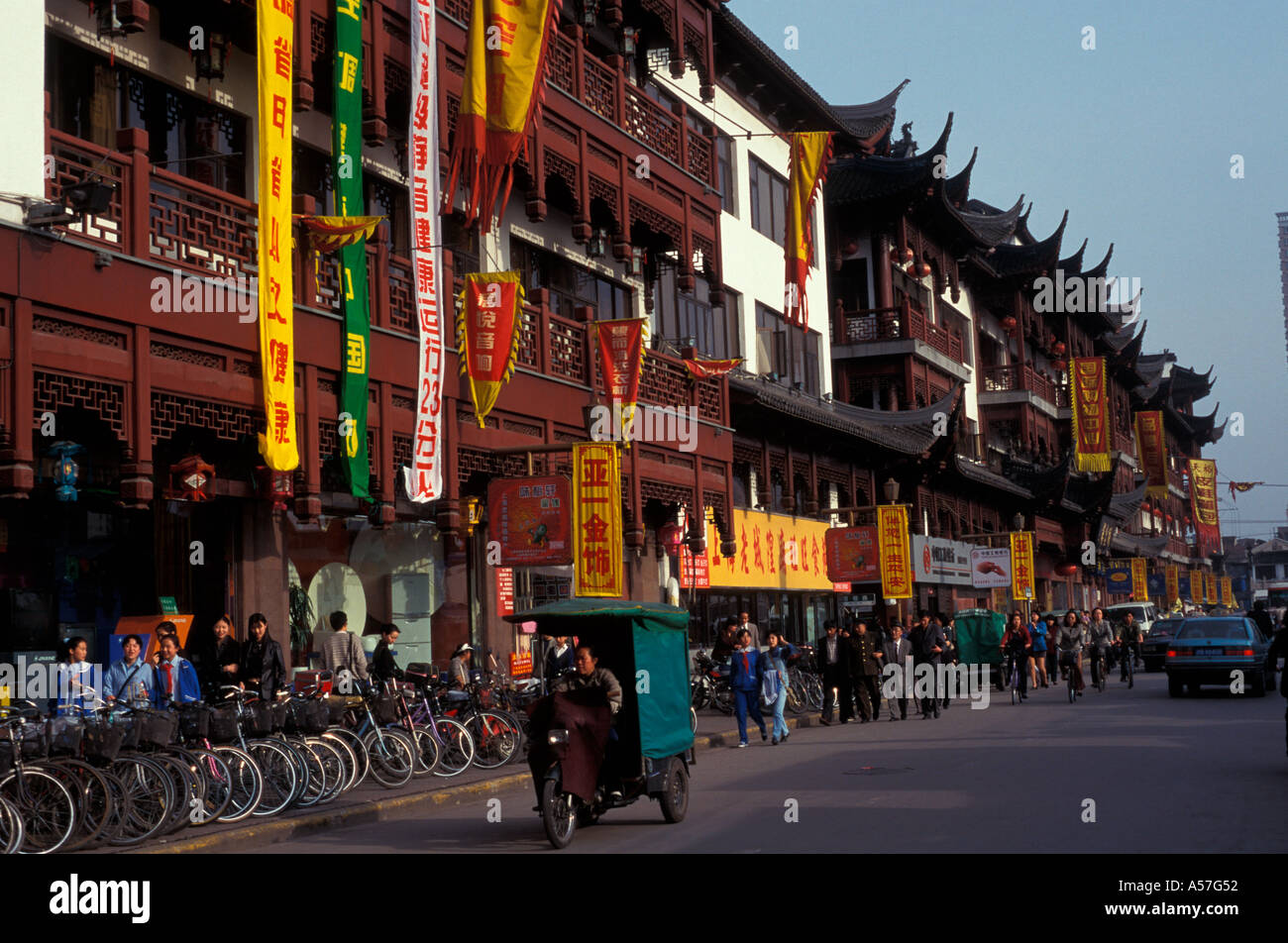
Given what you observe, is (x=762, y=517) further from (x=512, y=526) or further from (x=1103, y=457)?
(x=1103, y=457)

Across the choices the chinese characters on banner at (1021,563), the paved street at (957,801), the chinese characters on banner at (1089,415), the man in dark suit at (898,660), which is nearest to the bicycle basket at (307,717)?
the paved street at (957,801)

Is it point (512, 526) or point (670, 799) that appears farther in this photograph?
point (512, 526)

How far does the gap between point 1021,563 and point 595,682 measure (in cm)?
3812

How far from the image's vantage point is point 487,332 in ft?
64.7

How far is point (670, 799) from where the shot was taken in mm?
12773

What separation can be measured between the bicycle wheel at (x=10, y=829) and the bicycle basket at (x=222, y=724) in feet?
7.85

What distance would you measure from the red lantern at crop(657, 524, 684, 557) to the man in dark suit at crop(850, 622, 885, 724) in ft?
12.9

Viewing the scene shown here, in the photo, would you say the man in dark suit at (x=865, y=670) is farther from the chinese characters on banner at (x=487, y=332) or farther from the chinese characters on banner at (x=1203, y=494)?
the chinese characters on banner at (x=1203, y=494)

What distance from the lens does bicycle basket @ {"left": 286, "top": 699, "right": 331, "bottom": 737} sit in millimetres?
14500

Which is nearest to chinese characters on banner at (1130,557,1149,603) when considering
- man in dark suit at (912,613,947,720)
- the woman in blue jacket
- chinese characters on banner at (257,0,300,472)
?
man in dark suit at (912,613,947,720)

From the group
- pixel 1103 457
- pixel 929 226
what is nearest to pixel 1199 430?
pixel 1103 457

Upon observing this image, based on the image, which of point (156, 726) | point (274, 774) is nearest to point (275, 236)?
point (274, 774)

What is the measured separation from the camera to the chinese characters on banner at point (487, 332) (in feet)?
64.5

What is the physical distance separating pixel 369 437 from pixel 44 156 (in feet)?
17.8
